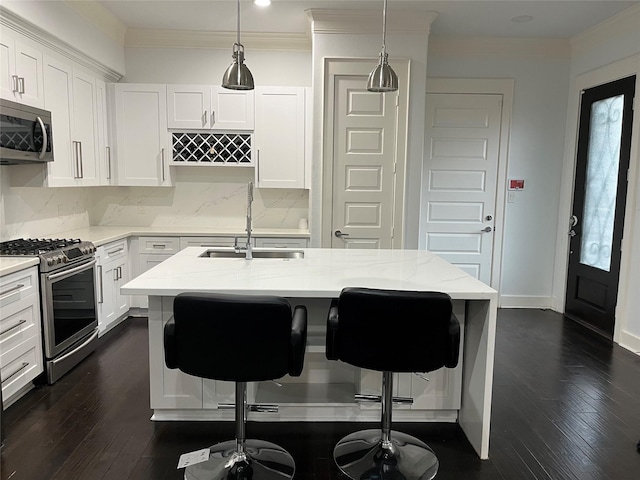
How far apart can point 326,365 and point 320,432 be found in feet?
1.19

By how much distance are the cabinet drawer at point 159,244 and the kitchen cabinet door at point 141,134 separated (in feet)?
1.98

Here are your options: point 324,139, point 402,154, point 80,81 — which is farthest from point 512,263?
point 80,81

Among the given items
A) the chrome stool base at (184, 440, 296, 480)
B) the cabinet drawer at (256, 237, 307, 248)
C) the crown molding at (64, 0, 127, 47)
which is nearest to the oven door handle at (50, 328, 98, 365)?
the chrome stool base at (184, 440, 296, 480)

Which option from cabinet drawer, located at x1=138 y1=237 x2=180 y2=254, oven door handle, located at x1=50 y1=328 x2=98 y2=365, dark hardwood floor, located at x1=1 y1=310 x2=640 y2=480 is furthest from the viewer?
cabinet drawer, located at x1=138 y1=237 x2=180 y2=254

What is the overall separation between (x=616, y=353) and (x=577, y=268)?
114 cm

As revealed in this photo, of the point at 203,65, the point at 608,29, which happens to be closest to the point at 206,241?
the point at 203,65

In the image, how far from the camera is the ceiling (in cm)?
390

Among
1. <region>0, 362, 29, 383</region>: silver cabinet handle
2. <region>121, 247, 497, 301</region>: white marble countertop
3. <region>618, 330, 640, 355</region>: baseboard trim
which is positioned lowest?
<region>618, 330, 640, 355</region>: baseboard trim

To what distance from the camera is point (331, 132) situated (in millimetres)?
4328

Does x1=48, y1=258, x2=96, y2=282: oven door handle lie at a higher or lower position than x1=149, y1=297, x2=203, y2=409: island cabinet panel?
higher

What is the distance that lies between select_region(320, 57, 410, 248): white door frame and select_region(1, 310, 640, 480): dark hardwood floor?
170 centimetres

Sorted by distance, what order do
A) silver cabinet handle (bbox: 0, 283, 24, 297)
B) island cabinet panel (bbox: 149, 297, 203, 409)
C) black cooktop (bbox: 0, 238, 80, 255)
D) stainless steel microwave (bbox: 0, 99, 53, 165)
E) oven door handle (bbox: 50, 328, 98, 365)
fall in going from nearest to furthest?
island cabinet panel (bbox: 149, 297, 203, 409)
silver cabinet handle (bbox: 0, 283, 24, 297)
stainless steel microwave (bbox: 0, 99, 53, 165)
black cooktop (bbox: 0, 238, 80, 255)
oven door handle (bbox: 50, 328, 98, 365)

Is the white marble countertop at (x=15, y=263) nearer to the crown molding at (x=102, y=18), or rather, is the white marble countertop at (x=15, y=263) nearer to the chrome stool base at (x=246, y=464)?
the chrome stool base at (x=246, y=464)

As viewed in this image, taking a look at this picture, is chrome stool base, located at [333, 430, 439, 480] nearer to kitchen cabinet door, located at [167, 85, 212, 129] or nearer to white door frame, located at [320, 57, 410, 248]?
white door frame, located at [320, 57, 410, 248]
